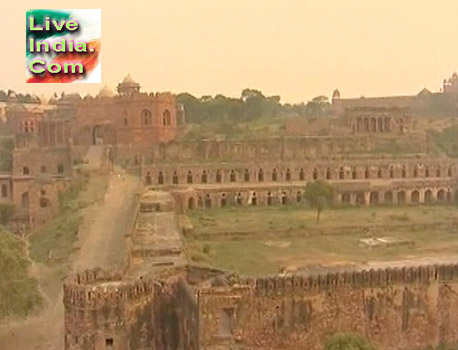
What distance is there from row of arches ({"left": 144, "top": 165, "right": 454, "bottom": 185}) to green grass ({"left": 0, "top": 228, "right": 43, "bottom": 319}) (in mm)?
26284

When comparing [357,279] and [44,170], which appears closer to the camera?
[357,279]

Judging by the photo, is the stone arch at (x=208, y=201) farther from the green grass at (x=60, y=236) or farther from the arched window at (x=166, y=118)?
the green grass at (x=60, y=236)

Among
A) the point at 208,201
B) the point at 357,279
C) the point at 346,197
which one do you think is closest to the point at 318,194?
the point at 346,197

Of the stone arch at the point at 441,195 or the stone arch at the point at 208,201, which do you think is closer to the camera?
the stone arch at the point at 208,201

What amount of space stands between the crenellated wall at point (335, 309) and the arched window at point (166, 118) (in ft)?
115

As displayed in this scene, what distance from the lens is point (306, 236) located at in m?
35.5

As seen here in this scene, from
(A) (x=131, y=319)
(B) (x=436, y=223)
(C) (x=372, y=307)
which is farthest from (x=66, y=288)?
(B) (x=436, y=223)

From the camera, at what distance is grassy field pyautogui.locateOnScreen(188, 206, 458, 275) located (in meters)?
29.3

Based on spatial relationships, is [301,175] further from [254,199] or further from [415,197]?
[415,197]

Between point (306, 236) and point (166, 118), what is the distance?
2083 cm

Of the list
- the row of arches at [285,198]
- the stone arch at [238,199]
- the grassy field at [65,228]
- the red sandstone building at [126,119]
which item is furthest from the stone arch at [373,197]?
the grassy field at [65,228]

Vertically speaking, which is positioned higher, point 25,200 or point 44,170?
point 44,170

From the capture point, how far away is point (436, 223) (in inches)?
1485

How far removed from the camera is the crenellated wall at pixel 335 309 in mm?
17438
